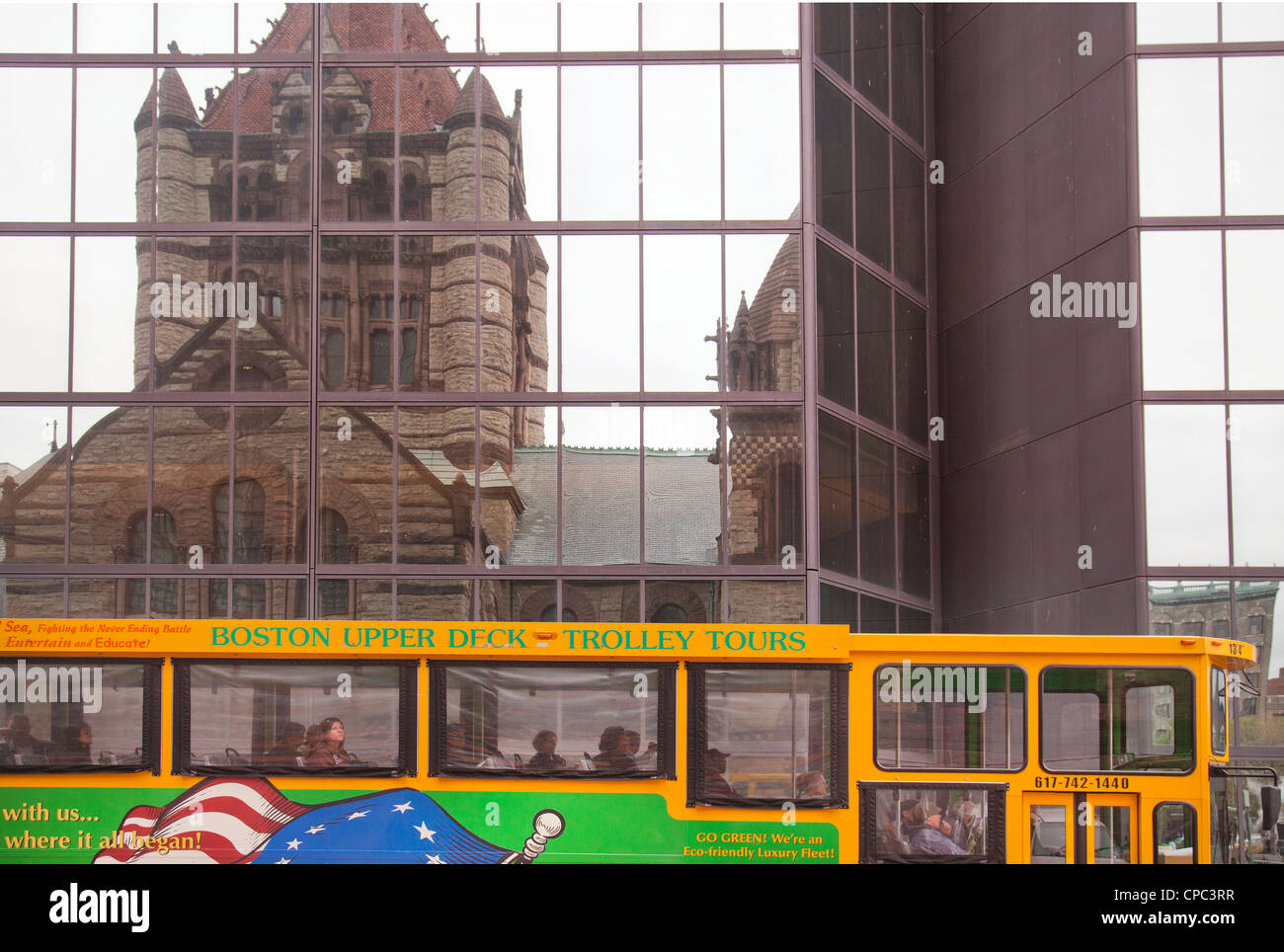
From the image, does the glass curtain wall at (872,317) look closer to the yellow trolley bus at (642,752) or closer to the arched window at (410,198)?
the arched window at (410,198)

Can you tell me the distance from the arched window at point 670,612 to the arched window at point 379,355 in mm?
6312

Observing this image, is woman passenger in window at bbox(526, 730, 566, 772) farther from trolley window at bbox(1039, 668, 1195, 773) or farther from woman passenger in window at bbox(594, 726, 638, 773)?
trolley window at bbox(1039, 668, 1195, 773)

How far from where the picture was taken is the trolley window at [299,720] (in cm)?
1031

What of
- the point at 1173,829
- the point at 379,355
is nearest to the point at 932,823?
the point at 1173,829

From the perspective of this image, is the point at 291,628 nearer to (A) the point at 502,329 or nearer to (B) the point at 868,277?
(A) the point at 502,329

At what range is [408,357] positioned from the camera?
2148 cm

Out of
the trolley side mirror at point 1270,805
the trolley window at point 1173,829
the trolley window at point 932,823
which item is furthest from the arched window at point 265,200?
the trolley side mirror at point 1270,805

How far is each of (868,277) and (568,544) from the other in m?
8.18

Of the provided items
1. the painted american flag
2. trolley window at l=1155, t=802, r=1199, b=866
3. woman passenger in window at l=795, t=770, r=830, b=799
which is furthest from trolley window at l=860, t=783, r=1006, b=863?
the painted american flag

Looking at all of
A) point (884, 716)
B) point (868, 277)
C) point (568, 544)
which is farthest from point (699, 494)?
point (884, 716)

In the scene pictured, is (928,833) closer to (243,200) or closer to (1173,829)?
(1173,829)

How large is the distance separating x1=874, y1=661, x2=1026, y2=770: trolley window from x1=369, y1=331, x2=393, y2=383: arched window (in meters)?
13.2

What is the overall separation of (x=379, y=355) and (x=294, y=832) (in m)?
12.3

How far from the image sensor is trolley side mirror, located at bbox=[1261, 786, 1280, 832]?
9.52 meters
